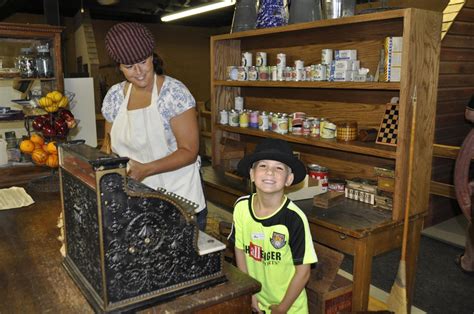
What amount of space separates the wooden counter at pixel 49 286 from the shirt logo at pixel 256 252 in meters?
0.40

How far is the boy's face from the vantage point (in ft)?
5.29

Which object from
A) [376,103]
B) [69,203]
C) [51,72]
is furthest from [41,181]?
[376,103]

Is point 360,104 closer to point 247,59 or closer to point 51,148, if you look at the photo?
point 247,59

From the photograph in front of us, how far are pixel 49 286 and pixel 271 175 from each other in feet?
2.66

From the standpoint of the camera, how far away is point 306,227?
1.63m

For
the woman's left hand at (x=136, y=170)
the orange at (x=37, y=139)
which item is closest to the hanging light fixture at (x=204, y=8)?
the orange at (x=37, y=139)

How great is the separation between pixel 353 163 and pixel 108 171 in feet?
7.06

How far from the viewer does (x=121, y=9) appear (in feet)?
28.4

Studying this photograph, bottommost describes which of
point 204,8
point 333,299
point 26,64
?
point 333,299

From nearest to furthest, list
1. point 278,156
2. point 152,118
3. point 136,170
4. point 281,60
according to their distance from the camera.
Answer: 1. point 136,170
2. point 278,156
3. point 152,118
4. point 281,60

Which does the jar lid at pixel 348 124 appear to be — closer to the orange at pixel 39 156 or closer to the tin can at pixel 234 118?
the tin can at pixel 234 118

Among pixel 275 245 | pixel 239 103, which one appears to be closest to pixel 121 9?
pixel 239 103

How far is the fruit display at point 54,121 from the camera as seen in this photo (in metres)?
2.37

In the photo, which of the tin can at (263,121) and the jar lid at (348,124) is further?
the tin can at (263,121)
